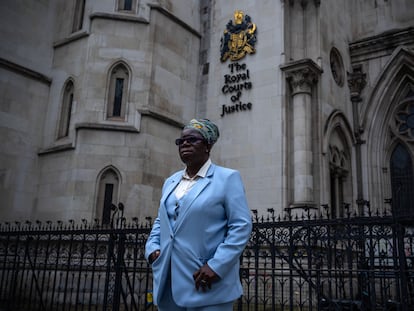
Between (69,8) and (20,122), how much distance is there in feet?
14.9

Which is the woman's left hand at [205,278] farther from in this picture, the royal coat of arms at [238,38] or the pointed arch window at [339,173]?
the royal coat of arms at [238,38]

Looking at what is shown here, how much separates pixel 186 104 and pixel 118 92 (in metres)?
2.55

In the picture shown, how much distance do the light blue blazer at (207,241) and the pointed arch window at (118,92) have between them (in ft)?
34.9

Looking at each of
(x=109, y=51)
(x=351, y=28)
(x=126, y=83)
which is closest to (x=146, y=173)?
(x=126, y=83)

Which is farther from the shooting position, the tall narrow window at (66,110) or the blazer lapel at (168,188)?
the tall narrow window at (66,110)

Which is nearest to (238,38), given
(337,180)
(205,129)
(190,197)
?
(337,180)

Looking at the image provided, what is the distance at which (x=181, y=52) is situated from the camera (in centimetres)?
1504

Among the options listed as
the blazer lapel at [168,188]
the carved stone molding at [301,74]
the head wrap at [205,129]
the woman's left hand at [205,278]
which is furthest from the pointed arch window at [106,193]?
the woman's left hand at [205,278]

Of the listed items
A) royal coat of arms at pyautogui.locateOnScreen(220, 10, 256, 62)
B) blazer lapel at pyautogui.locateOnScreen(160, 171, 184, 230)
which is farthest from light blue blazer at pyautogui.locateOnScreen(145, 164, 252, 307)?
royal coat of arms at pyautogui.locateOnScreen(220, 10, 256, 62)

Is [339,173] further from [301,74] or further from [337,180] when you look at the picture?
[301,74]

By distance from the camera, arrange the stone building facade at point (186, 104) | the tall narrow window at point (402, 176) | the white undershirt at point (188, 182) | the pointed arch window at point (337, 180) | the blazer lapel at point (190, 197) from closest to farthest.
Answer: the blazer lapel at point (190, 197) → the white undershirt at point (188, 182) → the stone building facade at point (186, 104) → the pointed arch window at point (337, 180) → the tall narrow window at point (402, 176)

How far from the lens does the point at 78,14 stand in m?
14.9

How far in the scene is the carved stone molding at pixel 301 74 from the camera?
41.8 feet

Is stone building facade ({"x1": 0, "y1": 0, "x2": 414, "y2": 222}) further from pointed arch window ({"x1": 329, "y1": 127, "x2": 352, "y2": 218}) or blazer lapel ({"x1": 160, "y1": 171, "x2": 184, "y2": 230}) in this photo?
blazer lapel ({"x1": 160, "y1": 171, "x2": 184, "y2": 230})
